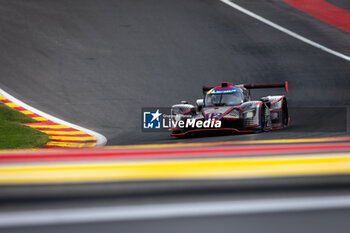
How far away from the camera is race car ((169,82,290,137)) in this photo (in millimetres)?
7715

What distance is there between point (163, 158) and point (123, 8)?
56.2ft

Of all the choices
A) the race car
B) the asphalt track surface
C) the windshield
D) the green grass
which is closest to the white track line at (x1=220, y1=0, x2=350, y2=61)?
the asphalt track surface

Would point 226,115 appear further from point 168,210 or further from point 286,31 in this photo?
point 286,31

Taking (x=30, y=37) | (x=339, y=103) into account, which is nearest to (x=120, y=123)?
(x=339, y=103)

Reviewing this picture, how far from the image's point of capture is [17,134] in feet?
24.6

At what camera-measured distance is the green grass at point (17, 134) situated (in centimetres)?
689

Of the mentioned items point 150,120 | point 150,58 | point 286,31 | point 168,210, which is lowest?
point 168,210

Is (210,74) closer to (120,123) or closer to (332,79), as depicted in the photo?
(332,79)

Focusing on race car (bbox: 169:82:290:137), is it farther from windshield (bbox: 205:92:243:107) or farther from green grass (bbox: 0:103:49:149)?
green grass (bbox: 0:103:49:149)

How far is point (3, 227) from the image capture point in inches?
66.4

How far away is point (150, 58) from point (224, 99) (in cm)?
668

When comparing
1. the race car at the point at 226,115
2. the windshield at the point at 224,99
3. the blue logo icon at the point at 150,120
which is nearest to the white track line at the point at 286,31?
the race car at the point at 226,115

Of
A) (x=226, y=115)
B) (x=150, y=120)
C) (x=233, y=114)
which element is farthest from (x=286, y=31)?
(x=150, y=120)

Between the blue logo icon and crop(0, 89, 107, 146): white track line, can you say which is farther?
crop(0, 89, 107, 146): white track line
